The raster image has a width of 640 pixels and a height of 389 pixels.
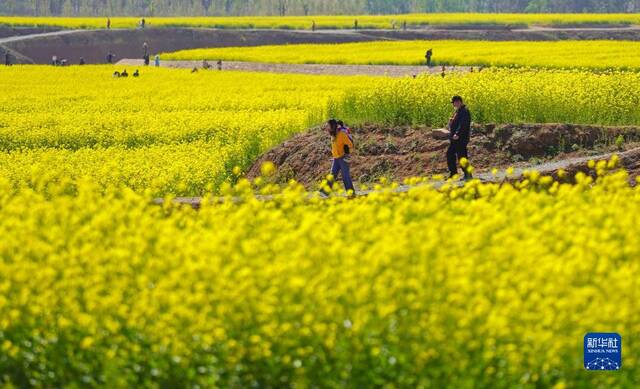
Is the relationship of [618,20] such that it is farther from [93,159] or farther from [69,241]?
Result: [69,241]

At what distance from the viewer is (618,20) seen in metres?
120

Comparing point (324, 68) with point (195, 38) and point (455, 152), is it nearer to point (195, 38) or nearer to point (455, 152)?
point (195, 38)

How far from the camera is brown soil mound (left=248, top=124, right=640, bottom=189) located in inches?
947

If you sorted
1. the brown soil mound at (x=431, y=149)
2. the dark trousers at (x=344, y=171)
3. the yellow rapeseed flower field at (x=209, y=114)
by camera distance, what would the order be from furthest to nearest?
the yellow rapeseed flower field at (x=209, y=114), the brown soil mound at (x=431, y=149), the dark trousers at (x=344, y=171)

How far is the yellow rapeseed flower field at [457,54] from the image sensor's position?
58.2m

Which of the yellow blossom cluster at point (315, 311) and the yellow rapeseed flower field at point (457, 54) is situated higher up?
the yellow blossom cluster at point (315, 311)

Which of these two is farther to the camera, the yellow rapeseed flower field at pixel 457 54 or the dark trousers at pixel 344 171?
the yellow rapeseed flower field at pixel 457 54

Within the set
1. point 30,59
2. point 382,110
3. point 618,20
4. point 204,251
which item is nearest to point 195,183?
point 382,110

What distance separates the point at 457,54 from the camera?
70.2m

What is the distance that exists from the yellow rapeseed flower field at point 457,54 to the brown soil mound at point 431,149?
86.3ft

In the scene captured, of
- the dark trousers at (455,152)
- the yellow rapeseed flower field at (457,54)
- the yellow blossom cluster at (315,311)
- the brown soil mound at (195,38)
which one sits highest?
the yellow blossom cluster at (315,311)

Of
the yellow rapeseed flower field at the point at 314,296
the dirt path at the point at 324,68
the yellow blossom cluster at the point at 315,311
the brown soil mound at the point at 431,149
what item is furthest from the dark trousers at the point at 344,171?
the dirt path at the point at 324,68

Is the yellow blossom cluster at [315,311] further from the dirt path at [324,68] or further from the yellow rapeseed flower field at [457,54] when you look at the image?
the dirt path at [324,68]

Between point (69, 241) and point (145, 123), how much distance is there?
26850 millimetres
